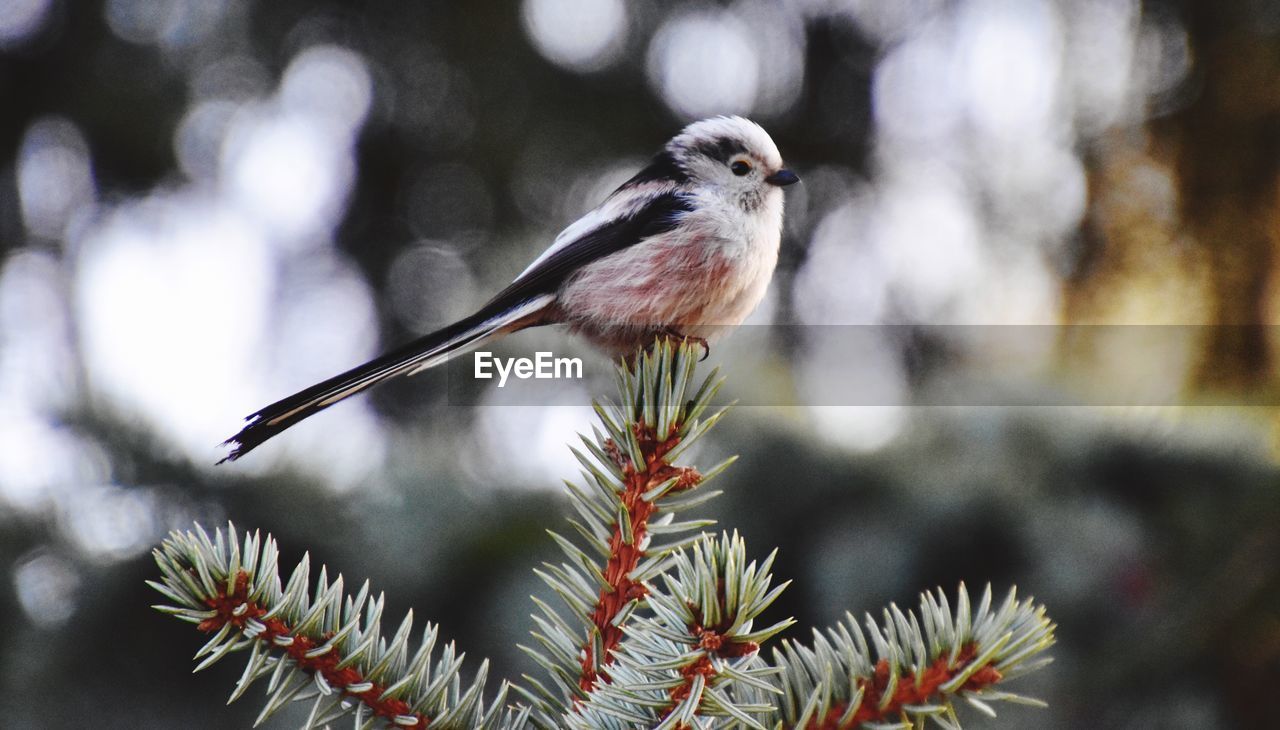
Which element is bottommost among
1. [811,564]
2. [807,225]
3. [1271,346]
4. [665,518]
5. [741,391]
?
[811,564]

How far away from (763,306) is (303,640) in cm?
226

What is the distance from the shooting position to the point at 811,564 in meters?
1.70

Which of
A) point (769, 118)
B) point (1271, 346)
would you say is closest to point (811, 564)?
point (1271, 346)

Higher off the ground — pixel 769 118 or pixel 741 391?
pixel 769 118

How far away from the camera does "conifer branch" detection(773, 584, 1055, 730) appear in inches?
23.4

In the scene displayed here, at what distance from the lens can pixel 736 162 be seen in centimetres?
171

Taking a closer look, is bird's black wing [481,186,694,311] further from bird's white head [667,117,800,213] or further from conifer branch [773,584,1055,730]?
conifer branch [773,584,1055,730]

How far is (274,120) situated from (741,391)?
2.23m

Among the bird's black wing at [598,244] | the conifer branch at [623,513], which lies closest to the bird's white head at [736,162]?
the bird's black wing at [598,244]

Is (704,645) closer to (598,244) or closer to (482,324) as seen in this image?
(482,324)

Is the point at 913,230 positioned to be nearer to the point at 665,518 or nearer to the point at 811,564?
the point at 811,564

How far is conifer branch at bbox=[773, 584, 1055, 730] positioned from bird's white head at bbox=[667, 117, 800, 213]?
1.11 m

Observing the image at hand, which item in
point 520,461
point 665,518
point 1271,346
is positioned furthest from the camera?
point 1271,346

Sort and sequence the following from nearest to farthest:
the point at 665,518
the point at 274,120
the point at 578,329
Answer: the point at 665,518 < the point at 578,329 < the point at 274,120
